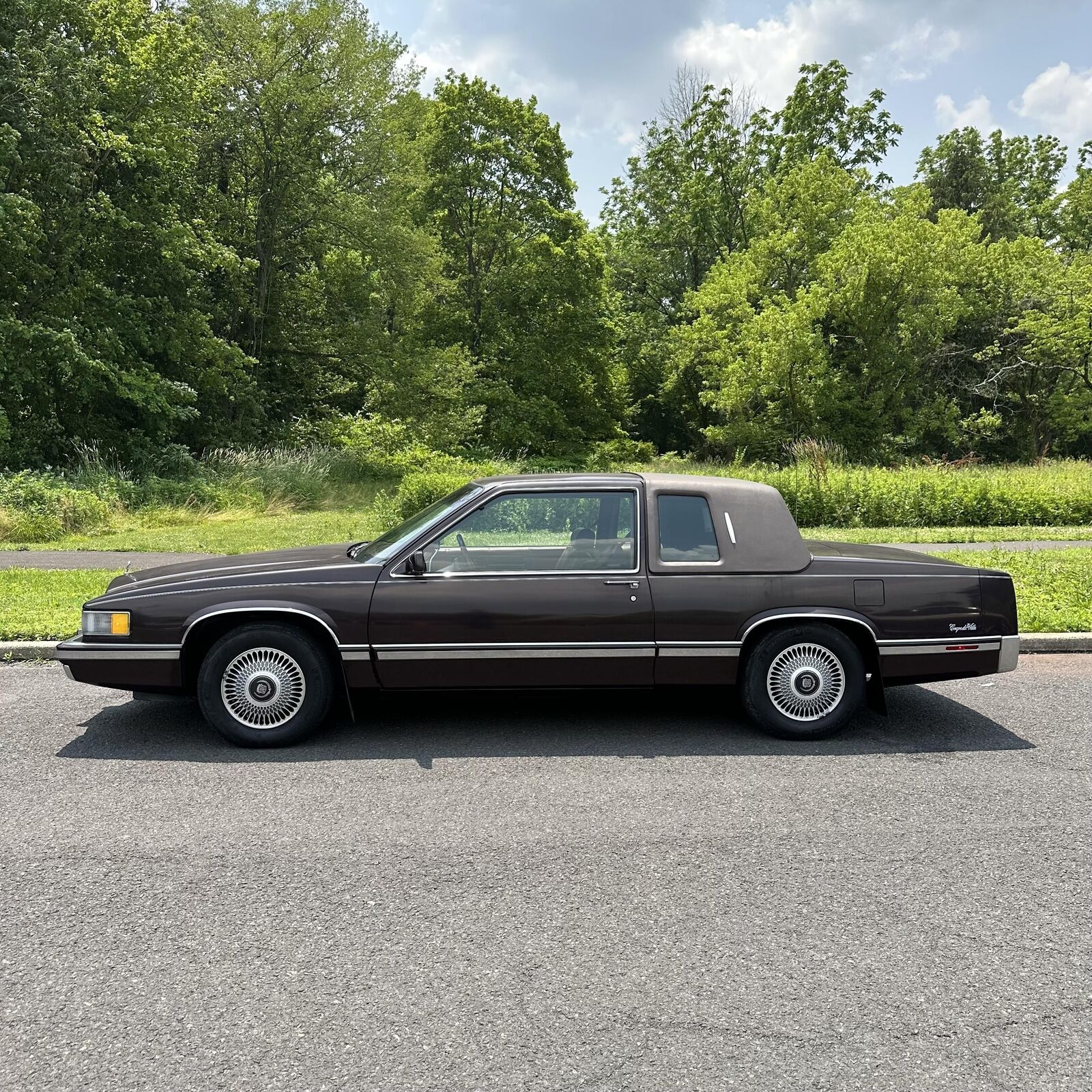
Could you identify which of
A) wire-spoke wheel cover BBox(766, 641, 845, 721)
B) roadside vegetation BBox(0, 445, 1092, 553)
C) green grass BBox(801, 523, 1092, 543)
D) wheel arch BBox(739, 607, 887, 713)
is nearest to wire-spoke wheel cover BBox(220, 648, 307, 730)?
wheel arch BBox(739, 607, 887, 713)

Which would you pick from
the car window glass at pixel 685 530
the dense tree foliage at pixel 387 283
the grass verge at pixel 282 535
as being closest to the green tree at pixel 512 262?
the dense tree foliage at pixel 387 283

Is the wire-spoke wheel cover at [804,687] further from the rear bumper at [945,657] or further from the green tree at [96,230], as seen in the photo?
the green tree at [96,230]

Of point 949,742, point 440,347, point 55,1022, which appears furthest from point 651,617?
point 440,347

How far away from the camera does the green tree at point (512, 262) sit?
3400cm

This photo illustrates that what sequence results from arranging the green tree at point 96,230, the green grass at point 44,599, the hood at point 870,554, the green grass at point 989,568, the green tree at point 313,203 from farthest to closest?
the green tree at point 313,203, the green tree at point 96,230, the green grass at point 989,568, the green grass at point 44,599, the hood at point 870,554

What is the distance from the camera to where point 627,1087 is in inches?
98.4

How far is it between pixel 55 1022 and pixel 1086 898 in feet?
11.4

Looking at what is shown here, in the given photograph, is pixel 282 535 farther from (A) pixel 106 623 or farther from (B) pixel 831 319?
(B) pixel 831 319

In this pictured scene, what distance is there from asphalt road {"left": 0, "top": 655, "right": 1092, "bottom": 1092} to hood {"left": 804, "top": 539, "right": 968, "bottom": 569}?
1.03 metres

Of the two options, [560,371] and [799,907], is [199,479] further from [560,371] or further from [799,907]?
[799,907]

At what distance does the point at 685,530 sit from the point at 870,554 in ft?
4.45

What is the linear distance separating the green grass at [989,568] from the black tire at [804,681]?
3554 mm

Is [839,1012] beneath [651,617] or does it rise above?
beneath

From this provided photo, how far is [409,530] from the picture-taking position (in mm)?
5742
